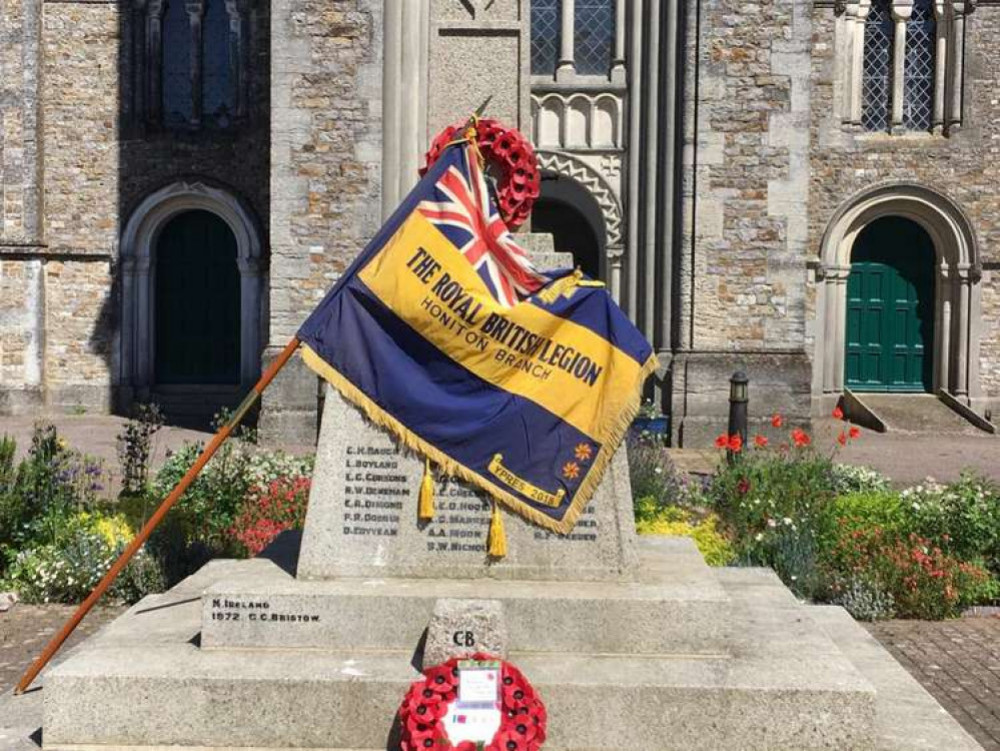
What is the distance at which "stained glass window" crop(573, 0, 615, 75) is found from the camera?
15383 millimetres

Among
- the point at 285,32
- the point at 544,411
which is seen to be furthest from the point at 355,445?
the point at 285,32

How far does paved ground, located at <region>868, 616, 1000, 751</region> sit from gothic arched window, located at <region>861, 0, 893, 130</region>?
12676 millimetres

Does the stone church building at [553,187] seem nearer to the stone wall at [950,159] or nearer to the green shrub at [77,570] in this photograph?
the stone wall at [950,159]

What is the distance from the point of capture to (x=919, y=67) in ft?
55.5

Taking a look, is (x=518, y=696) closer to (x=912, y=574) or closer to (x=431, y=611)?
(x=431, y=611)

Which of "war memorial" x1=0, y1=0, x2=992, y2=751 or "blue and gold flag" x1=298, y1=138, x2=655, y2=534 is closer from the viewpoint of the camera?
"war memorial" x1=0, y1=0, x2=992, y2=751

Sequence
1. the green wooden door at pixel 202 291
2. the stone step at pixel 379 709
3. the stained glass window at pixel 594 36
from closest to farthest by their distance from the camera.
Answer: the stone step at pixel 379 709 → the stained glass window at pixel 594 36 → the green wooden door at pixel 202 291

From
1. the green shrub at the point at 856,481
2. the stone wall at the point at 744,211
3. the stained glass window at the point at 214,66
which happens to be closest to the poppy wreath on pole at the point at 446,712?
the green shrub at the point at 856,481

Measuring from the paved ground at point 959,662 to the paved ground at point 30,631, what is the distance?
13.4 ft

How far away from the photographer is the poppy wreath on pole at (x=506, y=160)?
14.3ft

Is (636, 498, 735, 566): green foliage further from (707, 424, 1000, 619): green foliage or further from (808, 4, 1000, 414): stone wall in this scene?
(808, 4, 1000, 414): stone wall

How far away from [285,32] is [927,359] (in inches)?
429

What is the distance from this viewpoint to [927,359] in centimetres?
1697

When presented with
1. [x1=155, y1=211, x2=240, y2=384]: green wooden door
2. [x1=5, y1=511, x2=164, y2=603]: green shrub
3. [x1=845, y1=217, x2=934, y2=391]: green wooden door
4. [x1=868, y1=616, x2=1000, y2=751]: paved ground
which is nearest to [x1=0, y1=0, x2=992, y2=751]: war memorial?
[x1=868, y1=616, x2=1000, y2=751]: paved ground
